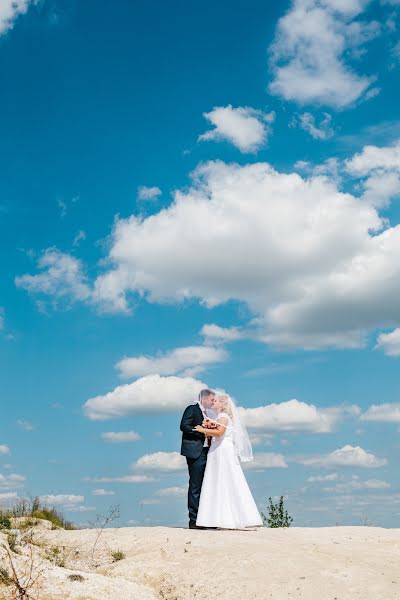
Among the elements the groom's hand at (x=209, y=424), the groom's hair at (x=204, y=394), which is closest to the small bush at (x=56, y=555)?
the groom's hand at (x=209, y=424)

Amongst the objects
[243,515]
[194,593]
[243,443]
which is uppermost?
[243,443]

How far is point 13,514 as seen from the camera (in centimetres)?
1794

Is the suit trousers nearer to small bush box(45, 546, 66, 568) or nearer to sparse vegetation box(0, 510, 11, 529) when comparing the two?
small bush box(45, 546, 66, 568)

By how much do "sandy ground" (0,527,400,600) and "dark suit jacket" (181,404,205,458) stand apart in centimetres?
177

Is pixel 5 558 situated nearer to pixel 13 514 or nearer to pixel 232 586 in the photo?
pixel 232 586

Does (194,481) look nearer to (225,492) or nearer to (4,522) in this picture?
(225,492)

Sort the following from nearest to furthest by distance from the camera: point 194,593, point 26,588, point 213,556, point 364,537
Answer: point 26,588, point 194,593, point 213,556, point 364,537

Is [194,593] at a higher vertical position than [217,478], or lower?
lower

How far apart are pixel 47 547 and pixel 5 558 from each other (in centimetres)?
Result: 389

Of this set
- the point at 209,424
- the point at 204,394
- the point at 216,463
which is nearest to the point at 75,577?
the point at 216,463

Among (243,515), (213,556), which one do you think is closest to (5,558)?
(213,556)

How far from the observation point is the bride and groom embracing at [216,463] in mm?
14703

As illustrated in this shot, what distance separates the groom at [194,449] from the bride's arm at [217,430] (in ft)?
0.50

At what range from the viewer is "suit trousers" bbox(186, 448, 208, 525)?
49.1 ft
